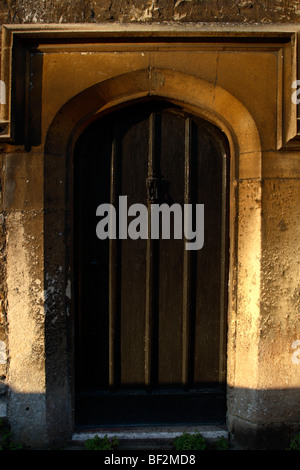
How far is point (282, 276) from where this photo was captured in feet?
6.96

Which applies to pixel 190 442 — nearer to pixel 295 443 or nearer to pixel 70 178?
pixel 295 443

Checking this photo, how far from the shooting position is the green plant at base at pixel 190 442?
210 cm

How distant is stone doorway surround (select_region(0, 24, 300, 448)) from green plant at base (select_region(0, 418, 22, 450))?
4 centimetres

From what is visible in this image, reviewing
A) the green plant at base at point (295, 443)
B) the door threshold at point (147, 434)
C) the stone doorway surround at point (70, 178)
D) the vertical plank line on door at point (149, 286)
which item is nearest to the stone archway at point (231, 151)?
the stone doorway surround at point (70, 178)

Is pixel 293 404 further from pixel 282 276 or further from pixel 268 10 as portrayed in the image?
pixel 268 10

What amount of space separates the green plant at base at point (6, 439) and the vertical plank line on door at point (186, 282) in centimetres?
118

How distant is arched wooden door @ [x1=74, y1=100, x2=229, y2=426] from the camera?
7.44ft

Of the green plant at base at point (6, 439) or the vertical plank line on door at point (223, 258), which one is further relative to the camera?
the vertical plank line on door at point (223, 258)

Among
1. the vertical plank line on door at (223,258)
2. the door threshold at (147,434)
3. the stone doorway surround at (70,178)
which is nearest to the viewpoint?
the stone doorway surround at (70,178)

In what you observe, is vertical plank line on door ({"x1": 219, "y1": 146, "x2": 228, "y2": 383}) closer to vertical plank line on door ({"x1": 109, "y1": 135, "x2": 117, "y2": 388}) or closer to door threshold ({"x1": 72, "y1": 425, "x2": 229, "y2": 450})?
door threshold ({"x1": 72, "y1": 425, "x2": 229, "y2": 450})

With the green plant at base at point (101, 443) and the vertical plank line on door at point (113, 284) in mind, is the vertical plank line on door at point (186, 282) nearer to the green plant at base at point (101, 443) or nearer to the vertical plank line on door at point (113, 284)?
the vertical plank line on door at point (113, 284)

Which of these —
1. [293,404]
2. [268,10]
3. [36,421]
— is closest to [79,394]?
[36,421]

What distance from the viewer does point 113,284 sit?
2.28m

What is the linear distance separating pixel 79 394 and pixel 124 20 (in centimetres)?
251
